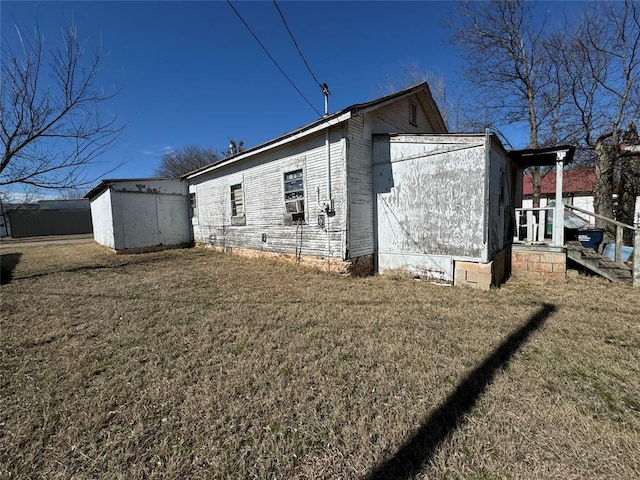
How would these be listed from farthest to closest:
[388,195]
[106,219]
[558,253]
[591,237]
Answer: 1. [106,219]
2. [591,237]
3. [388,195]
4. [558,253]

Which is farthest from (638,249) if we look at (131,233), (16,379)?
(131,233)

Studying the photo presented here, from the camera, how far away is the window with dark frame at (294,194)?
762cm

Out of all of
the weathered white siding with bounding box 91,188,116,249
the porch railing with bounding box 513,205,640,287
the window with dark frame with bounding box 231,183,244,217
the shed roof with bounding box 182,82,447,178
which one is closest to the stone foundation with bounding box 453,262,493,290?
the porch railing with bounding box 513,205,640,287

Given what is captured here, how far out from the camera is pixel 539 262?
6.41m

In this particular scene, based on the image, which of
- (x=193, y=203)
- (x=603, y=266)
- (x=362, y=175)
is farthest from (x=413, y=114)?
(x=193, y=203)

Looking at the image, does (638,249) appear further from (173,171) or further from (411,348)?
(173,171)

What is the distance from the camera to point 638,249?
5.33 metres

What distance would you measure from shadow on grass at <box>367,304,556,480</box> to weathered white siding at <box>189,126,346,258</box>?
4073 millimetres

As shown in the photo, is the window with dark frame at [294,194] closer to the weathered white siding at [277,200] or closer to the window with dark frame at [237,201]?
the weathered white siding at [277,200]

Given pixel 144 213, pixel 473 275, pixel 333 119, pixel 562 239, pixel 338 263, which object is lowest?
pixel 473 275

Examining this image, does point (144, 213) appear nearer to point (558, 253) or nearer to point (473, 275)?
point (473, 275)

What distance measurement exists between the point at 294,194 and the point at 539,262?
5930 millimetres

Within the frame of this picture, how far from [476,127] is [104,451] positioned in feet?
58.6

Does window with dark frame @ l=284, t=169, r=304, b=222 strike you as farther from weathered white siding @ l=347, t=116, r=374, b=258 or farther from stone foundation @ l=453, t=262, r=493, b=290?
stone foundation @ l=453, t=262, r=493, b=290
